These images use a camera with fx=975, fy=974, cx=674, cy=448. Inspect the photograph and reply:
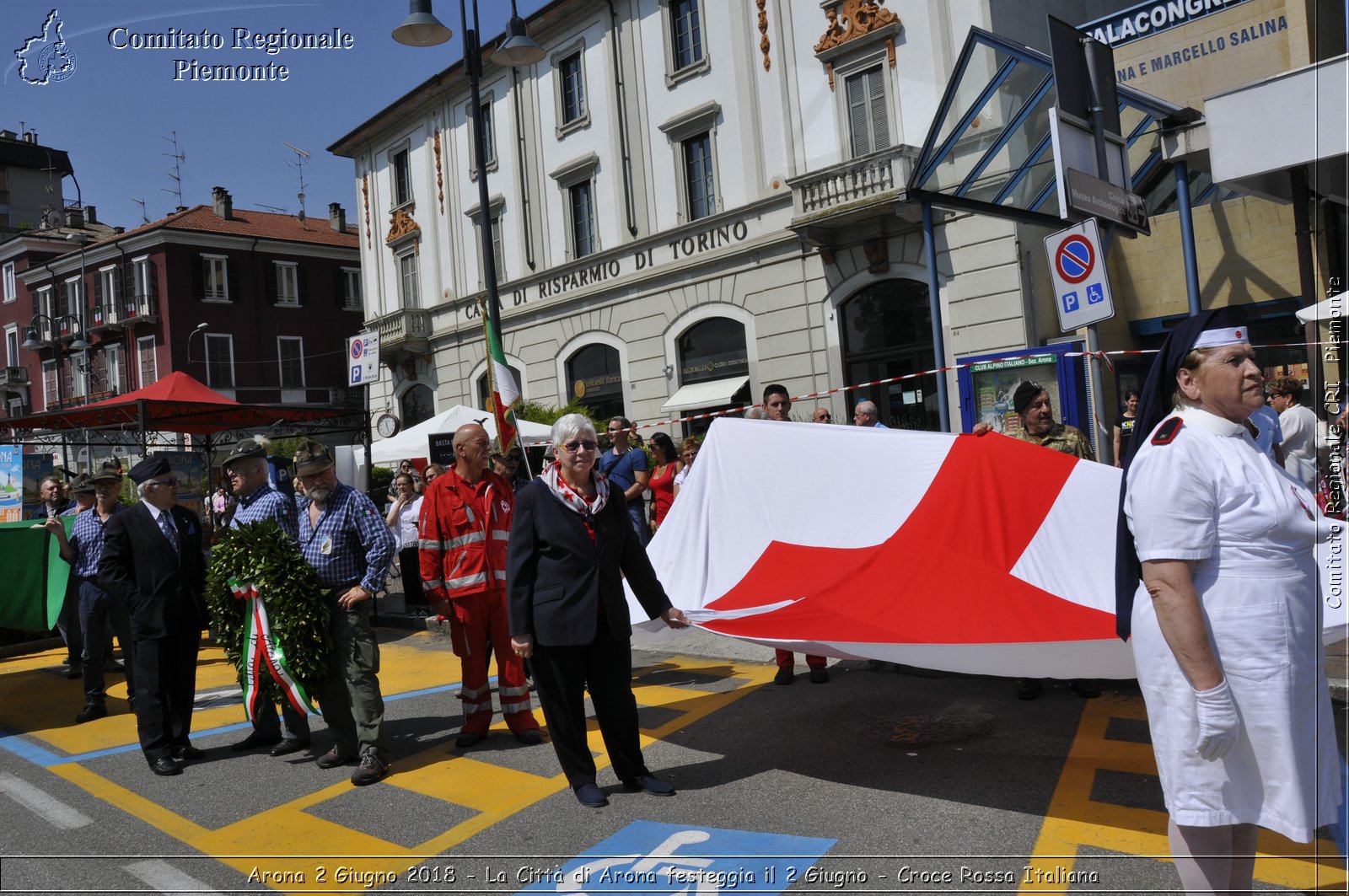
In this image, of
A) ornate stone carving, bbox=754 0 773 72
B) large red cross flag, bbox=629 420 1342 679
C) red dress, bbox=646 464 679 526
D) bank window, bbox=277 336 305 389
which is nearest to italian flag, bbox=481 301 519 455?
red dress, bbox=646 464 679 526

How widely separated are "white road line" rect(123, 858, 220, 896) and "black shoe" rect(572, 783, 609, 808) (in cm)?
168

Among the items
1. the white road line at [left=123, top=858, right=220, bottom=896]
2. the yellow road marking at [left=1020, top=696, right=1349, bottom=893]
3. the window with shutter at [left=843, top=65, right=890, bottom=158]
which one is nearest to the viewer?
the yellow road marking at [left=1020, top=696, right=1349, bottom=893]

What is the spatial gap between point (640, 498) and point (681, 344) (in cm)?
1364

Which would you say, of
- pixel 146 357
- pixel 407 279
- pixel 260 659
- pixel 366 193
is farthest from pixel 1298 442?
pixel 146 357

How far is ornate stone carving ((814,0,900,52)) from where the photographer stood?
18938 mm

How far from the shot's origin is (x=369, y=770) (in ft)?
18.3

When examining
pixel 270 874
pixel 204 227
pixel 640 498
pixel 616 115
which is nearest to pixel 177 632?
pixel 270 874

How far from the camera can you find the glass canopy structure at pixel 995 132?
37.2 feet

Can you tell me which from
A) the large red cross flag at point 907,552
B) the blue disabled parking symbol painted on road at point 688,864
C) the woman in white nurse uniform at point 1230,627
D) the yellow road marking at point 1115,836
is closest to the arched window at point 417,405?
the large red cross flag at point 907,552

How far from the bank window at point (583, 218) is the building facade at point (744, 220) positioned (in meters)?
0.09

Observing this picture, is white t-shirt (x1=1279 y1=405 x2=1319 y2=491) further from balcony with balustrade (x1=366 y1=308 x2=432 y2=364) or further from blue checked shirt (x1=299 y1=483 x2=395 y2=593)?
balcony with balustrade (x1=366 y1=308 x2=432 y2=364)

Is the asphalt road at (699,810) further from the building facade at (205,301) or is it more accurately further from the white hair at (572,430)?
the building facade at (205,301)

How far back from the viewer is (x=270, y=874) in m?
4.34

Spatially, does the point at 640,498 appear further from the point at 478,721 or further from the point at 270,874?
the point at 270,874
